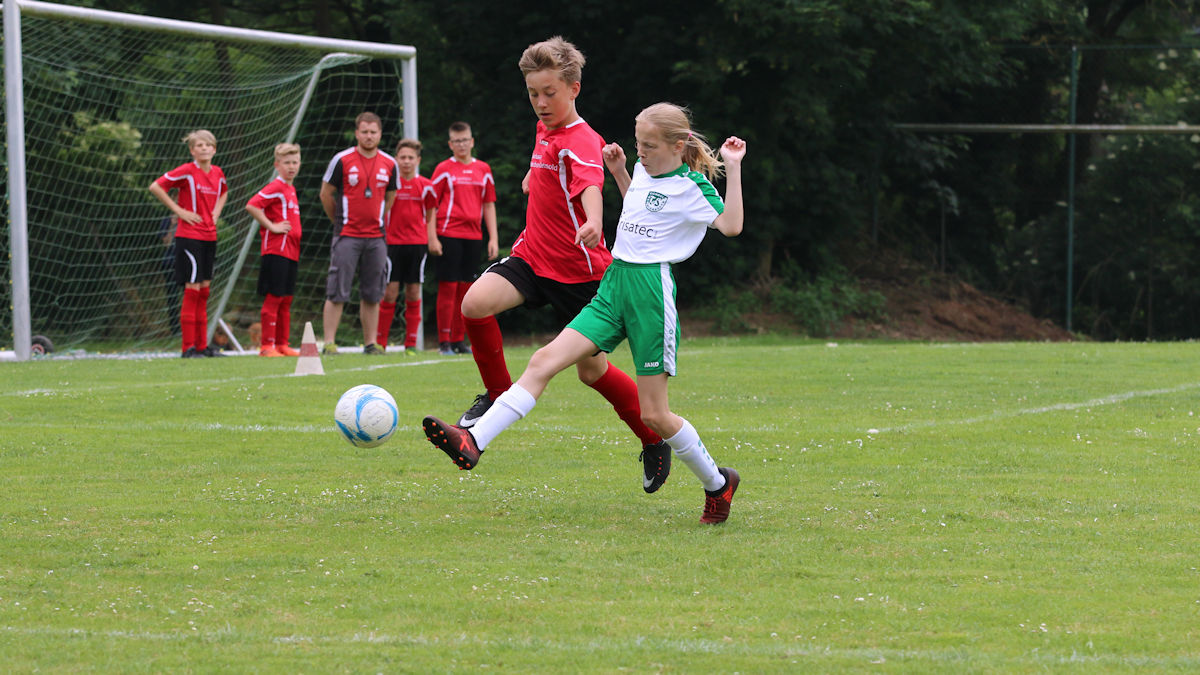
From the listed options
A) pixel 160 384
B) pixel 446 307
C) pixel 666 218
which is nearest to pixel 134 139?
pixel 446 307

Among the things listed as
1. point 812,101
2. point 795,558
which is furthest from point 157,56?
point 795,558

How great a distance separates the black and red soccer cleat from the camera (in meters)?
5.00

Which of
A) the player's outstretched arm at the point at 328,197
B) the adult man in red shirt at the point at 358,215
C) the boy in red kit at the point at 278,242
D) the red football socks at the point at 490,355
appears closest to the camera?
the red football socks at the point at 490,355

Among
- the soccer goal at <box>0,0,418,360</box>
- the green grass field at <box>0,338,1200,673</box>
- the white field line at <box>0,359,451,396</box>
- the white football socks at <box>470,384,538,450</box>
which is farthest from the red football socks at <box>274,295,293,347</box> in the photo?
the white football socks at <box>470,384,538,450</box>

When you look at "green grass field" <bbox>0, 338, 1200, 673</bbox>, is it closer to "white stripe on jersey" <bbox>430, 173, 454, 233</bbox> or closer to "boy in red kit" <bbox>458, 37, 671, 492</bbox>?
"boy in red kit" <bbox>458, 37, 671, 492</bbox>

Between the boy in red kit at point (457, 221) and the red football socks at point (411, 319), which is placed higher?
the boy in red kit at point (457, 221)

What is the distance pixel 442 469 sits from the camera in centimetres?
669

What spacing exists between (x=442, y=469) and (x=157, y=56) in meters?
11.4

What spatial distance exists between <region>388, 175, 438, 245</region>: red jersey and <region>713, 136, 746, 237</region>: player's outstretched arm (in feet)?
31.1

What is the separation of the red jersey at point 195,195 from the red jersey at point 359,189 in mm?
1190

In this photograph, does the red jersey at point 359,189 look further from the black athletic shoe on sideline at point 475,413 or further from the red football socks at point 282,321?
the black athletic shoe on sideline at point 475,413

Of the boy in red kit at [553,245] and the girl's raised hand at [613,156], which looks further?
the boy in red kit at [553,245]

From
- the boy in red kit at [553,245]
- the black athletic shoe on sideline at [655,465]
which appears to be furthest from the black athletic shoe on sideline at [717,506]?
the boy in red kit at [553,245]

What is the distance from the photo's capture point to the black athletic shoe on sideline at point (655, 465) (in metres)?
5.84
